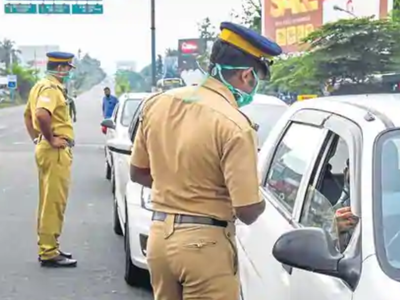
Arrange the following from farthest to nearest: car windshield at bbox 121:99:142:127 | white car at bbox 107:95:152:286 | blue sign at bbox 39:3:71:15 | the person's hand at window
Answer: blue sign at bbox 39:3:71:15 → car windshield at bbox 121:99:142:127 → white car at bbox 107:95:152:286 → the person's hand at window

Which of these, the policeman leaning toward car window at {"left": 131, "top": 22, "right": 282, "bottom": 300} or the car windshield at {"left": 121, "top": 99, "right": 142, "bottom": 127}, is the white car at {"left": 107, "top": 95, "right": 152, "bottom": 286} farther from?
the car windshield at {"left": 121, "top": 99, "right": 142, "bottom": 127}

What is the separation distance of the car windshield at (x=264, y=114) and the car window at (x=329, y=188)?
164 inches

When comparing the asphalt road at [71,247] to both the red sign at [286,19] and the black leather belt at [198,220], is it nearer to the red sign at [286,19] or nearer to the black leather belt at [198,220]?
the black leather belt at [198,220]

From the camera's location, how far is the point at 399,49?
13.9m

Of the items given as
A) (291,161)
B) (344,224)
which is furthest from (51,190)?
(344,224)

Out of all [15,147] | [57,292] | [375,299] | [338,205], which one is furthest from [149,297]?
[15,147]

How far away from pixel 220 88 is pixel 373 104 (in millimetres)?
696

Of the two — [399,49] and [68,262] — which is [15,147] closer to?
[399,49]

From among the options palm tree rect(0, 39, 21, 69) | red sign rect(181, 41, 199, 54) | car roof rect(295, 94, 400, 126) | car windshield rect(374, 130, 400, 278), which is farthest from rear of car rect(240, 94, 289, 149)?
palm tree rect(0, 39, 21, 69)

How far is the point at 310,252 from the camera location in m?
2.95

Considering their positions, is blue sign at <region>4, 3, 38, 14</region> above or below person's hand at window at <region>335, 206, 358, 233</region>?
above

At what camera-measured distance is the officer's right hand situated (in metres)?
7.24

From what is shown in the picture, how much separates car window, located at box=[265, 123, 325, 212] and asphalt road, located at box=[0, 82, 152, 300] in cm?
239

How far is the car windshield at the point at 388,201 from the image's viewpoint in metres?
2.90
